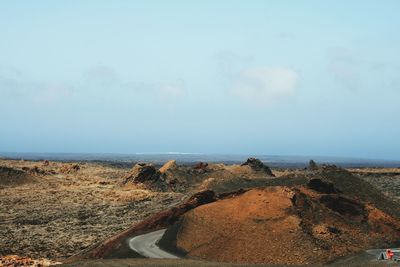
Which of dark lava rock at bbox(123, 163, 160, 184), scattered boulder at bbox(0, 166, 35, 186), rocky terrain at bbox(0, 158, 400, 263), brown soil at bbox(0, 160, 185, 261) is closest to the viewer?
rocky terrain at bbox(0, 158, 400, 263)

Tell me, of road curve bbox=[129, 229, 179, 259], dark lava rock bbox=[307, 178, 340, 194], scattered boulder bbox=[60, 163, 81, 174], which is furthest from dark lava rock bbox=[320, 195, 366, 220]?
scattered boulder bbox=[60, 163, 81, 174]

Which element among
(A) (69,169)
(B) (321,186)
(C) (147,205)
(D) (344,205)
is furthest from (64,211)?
(A) (69,169)

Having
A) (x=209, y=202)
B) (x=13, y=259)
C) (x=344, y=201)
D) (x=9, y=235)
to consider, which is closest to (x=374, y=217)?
(x=344, y=201)

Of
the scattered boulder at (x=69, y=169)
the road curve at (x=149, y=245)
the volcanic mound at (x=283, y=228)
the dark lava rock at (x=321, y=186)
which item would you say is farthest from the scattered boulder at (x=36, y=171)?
the dark lava rock at (x=321, y=186)

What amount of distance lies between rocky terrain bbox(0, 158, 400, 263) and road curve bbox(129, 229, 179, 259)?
119cm

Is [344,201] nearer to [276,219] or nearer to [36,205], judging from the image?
[276,219]

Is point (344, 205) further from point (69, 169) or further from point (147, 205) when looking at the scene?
point (69, 169)

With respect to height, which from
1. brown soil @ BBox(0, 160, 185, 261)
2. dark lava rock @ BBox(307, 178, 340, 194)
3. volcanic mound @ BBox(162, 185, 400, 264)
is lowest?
brown soil @ BBox(0, 160, 185, 261)

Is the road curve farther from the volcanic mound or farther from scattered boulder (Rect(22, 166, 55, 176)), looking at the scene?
scattered boulder (Rect(22, 166, 55, 176))

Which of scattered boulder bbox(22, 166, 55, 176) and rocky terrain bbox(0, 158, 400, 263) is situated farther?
scattered boulder bbox(22, 166, 55, 176)

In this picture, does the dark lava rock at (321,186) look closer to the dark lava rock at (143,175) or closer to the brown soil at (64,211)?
the brown soil at (64,211)

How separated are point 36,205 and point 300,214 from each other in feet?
106

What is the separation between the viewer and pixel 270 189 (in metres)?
32.8

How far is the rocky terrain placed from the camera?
2972 centimetres
